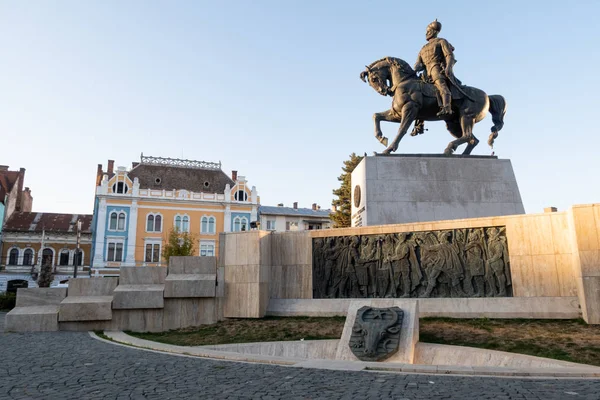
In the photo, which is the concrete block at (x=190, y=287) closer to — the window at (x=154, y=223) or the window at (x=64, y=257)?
the window at (x=154, y=223)

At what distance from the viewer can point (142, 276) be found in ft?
47.2

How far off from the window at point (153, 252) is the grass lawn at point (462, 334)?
42034mm

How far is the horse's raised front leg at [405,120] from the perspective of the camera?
15.0 meters

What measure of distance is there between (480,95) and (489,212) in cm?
421

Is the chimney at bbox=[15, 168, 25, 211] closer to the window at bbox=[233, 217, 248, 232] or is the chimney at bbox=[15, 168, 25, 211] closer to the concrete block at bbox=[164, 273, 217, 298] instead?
the window at bbox=[233, 217, 248, 232]

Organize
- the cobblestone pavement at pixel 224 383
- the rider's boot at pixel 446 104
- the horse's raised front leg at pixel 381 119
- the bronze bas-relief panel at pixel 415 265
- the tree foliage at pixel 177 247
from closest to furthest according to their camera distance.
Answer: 1. the cobblestone pavement at pixel 224 383
2. the bronze bas-relief panel at pixel 415 265
3. the rider's boot at pixel 446 104
4. the horse's raised front leg at pixel 381 119
5. the tree foliage at pixel 177 247

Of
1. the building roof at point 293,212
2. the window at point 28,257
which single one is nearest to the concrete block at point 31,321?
the window at point 28,257

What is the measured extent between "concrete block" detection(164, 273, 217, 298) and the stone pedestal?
5.15 m

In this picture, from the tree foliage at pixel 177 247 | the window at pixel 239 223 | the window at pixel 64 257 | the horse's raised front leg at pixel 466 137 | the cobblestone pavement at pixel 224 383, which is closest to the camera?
the cobblestone pavement at pixel 224 383

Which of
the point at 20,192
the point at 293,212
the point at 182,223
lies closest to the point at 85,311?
the point at 182,223

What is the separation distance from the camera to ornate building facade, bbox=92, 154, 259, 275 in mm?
52125

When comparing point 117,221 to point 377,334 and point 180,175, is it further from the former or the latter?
point 377,334

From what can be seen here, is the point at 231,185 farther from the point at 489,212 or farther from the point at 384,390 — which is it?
the point at 384,390

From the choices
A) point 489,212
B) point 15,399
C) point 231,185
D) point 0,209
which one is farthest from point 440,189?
point 0,209
